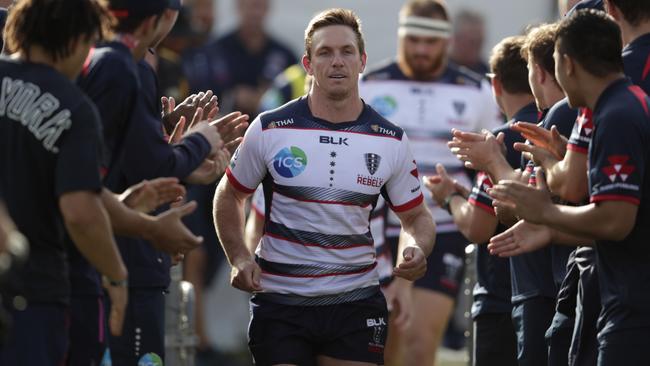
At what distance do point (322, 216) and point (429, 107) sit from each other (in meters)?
4.29

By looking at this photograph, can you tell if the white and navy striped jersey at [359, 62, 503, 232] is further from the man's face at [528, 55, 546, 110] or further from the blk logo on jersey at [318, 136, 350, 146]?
the blk logo on jersey at [318, 136, 350, 146]

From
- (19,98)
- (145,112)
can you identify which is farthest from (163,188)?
(19,98)

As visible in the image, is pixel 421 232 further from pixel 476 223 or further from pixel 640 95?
pixel 640 95

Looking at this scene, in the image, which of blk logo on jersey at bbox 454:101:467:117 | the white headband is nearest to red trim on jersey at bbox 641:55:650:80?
blk logo on jersey at bbox 454:101:467:117

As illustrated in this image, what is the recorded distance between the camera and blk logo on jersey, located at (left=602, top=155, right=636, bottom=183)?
5.76 metres

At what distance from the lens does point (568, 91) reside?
19.9ft

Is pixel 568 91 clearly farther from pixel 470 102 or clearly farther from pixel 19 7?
pixel 470 102

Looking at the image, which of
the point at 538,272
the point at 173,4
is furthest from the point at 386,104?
the point at 173,4

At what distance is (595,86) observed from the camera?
19.6ft

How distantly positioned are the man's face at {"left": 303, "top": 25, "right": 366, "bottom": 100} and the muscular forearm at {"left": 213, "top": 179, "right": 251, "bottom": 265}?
0.70 metres

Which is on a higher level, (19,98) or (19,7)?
(19,7)

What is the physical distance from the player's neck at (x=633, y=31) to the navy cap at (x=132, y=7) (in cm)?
211

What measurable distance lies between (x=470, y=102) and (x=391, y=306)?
1.82m

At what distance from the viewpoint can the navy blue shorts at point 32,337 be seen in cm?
540
